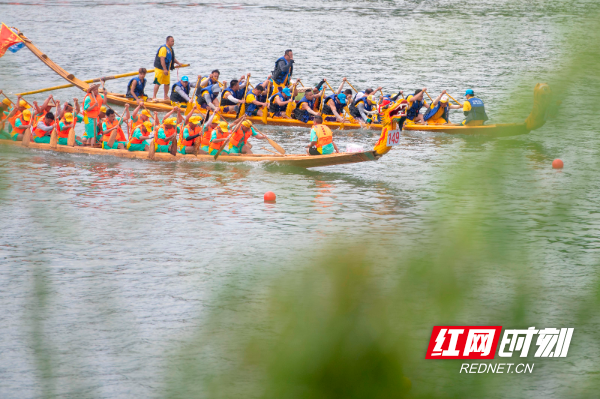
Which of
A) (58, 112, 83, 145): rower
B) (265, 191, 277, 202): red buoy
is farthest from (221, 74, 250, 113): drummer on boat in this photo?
(265, 191, 277, 202): red buoy

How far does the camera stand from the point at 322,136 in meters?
20.5

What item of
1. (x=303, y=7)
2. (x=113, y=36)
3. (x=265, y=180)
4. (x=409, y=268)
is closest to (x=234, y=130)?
(x=265, y=180)

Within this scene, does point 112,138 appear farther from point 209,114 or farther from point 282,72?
point 282,72

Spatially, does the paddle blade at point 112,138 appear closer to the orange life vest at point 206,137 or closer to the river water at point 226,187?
the river water at point 226,187

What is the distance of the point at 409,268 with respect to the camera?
140 centimetres

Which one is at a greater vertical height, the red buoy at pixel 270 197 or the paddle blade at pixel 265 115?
the paddle blade at pixel 265 115

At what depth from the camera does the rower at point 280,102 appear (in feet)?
87.5

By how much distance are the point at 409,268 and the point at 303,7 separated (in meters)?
62.6

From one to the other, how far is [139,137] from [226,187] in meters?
3.60

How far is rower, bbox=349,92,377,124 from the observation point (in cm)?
2562

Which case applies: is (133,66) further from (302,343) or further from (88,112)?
(302,343)

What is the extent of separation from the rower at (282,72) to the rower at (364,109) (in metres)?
2.98

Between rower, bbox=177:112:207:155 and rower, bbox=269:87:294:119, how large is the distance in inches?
222

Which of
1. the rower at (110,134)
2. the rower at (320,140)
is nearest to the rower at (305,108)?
the rower at (320,140)
